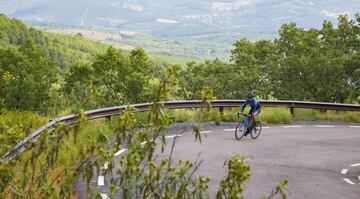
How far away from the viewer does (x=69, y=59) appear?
153m

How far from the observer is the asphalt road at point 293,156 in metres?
11.8

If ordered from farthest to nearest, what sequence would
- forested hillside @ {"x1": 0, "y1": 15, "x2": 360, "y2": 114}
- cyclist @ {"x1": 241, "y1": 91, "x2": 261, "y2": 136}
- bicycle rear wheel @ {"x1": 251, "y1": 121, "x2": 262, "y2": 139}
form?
forested hillside @ {"x1": 0, "y1": 15, "x2": 360, "y2": 114}
bicycle rear wheel @ {"x1": 251, "y1": 121, "x2": 262, "y2": 139}
cyclist @ {"x1": 241, "y1": 91, "x2": 261, "y2": 136}

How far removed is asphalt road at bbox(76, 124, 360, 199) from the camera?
11812mm

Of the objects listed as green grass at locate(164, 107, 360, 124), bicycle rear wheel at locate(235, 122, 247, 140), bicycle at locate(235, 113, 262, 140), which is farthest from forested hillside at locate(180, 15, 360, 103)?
bicycle rear wheel at locate(235, 122, 247, 140)

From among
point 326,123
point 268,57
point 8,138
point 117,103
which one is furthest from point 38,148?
point 268,57

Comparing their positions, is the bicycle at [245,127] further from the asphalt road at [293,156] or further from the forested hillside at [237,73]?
the forested hillside at [237,73]

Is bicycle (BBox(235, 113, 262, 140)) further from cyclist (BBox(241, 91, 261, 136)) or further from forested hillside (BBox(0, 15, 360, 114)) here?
forested hillside (BBox(0, 15, 360, 114))

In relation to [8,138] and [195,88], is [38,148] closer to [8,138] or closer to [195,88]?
[8,138]

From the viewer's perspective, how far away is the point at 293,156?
1530 cm

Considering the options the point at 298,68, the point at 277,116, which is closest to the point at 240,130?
the point at 277,116

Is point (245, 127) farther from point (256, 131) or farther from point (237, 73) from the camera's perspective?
point (237, 73)

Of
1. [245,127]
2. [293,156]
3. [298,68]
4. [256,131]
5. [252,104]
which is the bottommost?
[293,156]

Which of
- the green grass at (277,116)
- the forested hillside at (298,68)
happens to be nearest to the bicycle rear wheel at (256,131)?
the green grass at (277,116)

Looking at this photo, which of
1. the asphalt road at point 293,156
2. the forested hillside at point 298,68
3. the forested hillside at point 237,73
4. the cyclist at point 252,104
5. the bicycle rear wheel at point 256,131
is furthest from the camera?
the forested hillside at point 298,68
